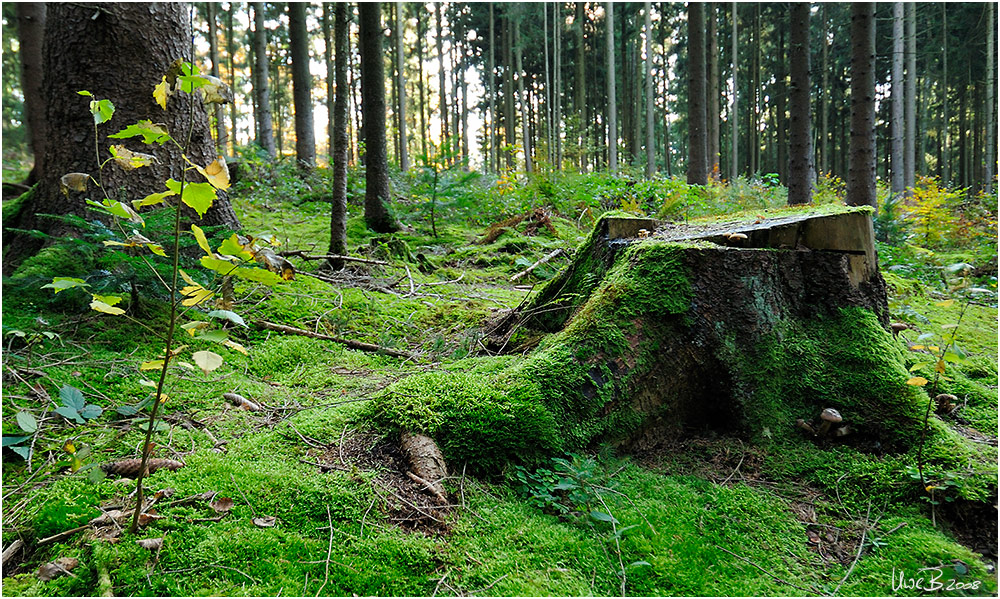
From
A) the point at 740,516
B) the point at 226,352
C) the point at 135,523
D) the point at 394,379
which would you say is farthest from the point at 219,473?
the point at 740,516

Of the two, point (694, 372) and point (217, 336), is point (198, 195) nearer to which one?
point (217, 336)

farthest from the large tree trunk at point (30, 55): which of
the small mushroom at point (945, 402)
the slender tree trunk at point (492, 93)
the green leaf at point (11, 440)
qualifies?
the slender tree trunk at point (492, 93)

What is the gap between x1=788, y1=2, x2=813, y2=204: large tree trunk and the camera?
7520 millimetres

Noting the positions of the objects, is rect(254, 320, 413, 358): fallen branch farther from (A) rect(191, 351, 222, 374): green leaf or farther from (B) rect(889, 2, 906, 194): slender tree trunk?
(B) rect(889, 2, 906, 194): slender tree trunk

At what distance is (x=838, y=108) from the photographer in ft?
105

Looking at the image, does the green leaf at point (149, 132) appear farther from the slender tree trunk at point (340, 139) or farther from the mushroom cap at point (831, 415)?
the slender tree trunk at point (340, 139)

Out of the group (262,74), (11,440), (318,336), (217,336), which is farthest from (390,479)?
(262,74)

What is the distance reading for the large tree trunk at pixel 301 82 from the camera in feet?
36.5

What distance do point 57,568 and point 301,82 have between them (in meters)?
12.1

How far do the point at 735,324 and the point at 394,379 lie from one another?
6.16ft

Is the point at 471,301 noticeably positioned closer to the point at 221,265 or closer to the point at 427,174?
the point at 221,265

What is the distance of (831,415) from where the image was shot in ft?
7.42

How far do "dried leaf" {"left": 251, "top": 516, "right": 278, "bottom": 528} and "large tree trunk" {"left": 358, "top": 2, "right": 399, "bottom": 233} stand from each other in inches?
238

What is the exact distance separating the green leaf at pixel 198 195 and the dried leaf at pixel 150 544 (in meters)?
0.97
